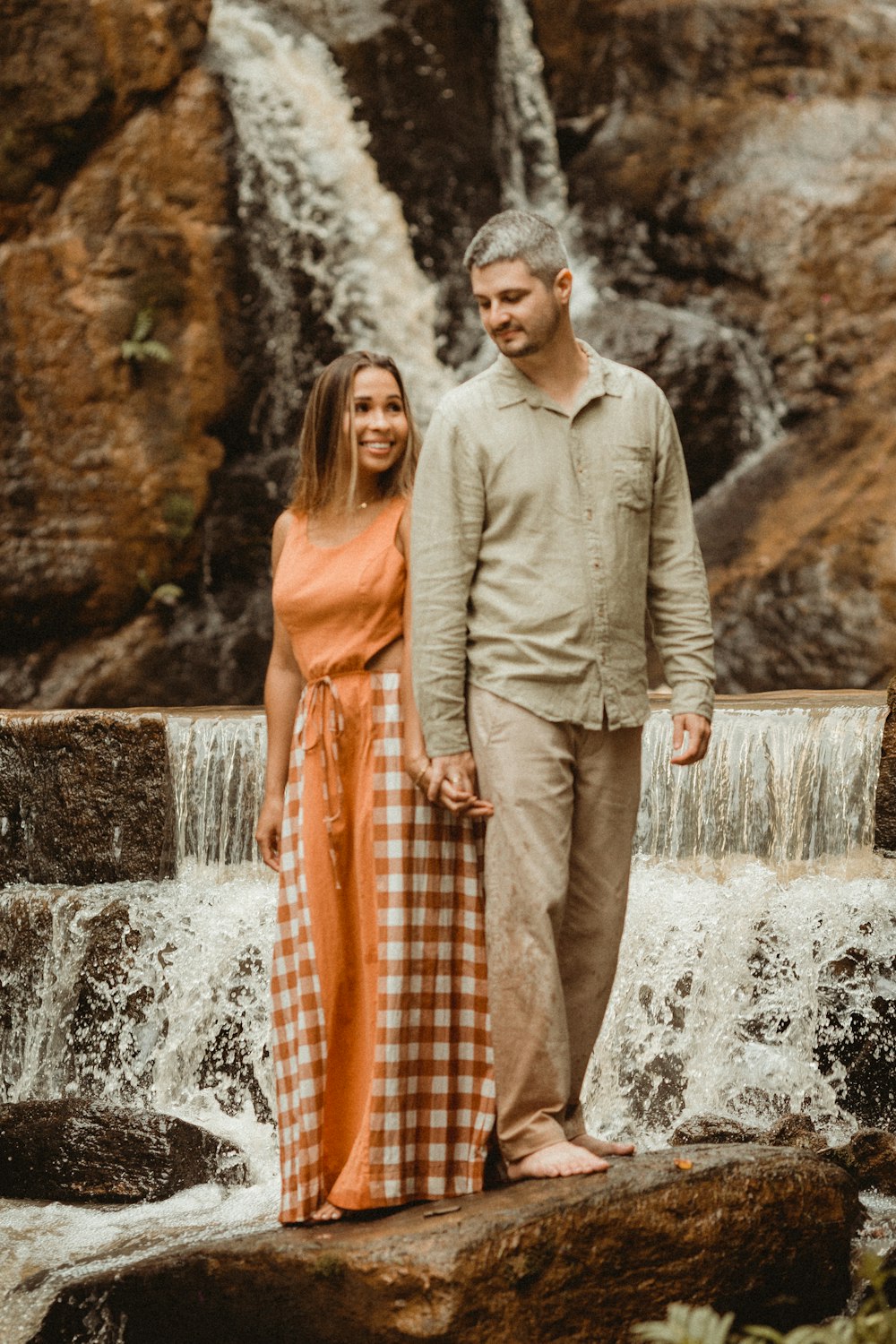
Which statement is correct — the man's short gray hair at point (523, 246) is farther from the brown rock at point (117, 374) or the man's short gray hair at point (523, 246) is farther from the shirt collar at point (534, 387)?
the brown rock at point (117, 374)

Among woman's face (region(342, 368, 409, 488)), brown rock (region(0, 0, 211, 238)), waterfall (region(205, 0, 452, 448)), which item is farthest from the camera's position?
waterfall (region(205, 0, 452, 448))

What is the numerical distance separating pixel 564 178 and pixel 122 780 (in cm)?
758

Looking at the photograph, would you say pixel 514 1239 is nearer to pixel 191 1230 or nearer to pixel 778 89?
pixel 191 1230

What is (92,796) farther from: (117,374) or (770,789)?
(117,374)

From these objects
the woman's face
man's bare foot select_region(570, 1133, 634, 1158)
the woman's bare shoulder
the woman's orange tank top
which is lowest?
man's bare foot select_region(570, 1133, 634, 1158)

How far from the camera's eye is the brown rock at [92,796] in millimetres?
7844

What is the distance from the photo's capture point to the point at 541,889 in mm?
3547

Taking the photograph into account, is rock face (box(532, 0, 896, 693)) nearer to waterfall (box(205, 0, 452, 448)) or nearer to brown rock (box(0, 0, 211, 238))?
waterfall (box(205, 0, 452, 448))

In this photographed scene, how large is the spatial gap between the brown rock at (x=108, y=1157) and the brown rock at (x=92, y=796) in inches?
83.9

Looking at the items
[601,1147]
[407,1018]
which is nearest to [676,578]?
[407,1018]

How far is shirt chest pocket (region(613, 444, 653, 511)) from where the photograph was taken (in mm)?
3682

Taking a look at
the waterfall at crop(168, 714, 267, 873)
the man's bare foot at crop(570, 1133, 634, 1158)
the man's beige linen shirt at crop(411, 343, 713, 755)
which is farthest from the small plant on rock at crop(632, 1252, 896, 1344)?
the waterfall at crop(168, 714, 267, 873)

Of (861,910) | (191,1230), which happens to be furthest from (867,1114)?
(191,1230)

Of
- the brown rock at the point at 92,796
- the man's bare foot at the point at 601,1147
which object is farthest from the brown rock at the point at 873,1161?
the brown rock at the point at 92,796
